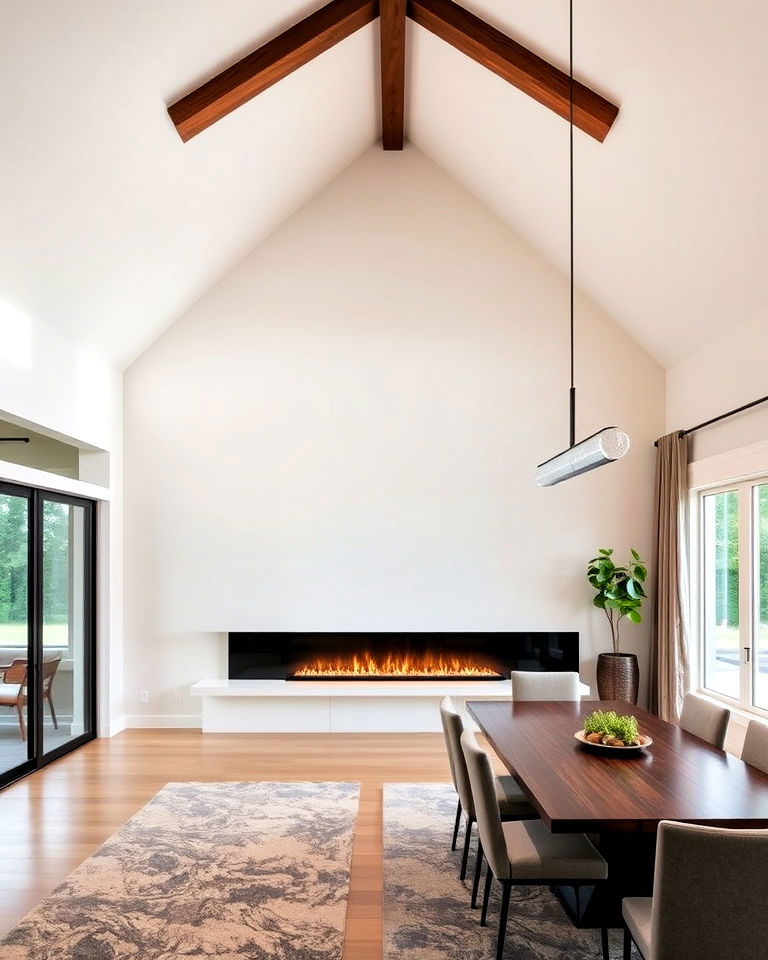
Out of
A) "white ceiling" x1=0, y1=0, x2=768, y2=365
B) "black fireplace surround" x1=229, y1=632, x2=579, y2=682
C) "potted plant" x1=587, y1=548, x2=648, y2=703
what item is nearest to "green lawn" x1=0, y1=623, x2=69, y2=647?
"black fireplace surround" x1=229, y1=632, x2=579, y2=682

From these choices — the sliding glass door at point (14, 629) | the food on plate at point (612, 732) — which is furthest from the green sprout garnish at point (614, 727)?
the sliding glass door at point (14, 629)

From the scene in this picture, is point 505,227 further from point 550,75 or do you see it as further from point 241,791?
point 241,791

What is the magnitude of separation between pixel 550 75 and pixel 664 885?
4557 millimetres

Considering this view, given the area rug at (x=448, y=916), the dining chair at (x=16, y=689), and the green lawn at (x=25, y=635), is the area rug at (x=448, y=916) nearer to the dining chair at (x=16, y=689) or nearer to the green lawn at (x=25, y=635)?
the dining chair at (x=16, y=689)

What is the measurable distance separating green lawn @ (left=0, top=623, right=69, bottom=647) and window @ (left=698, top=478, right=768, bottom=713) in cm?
495

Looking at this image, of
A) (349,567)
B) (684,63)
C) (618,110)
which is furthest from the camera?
(349,567)

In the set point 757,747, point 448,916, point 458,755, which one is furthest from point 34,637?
point 757,747

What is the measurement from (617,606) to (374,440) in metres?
2.45

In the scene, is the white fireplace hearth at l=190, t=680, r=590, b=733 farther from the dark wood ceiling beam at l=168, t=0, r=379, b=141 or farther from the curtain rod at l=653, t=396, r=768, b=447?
the dark wood ceiling beam at l=168, t=0, r=379, b=141

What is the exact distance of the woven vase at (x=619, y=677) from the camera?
6.54 m

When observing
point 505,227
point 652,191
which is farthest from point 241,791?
point 505,227

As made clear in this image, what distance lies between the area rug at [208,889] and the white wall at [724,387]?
352 cm

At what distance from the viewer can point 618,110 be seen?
478 centimetres

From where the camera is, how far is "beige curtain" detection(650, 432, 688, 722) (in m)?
6.39
